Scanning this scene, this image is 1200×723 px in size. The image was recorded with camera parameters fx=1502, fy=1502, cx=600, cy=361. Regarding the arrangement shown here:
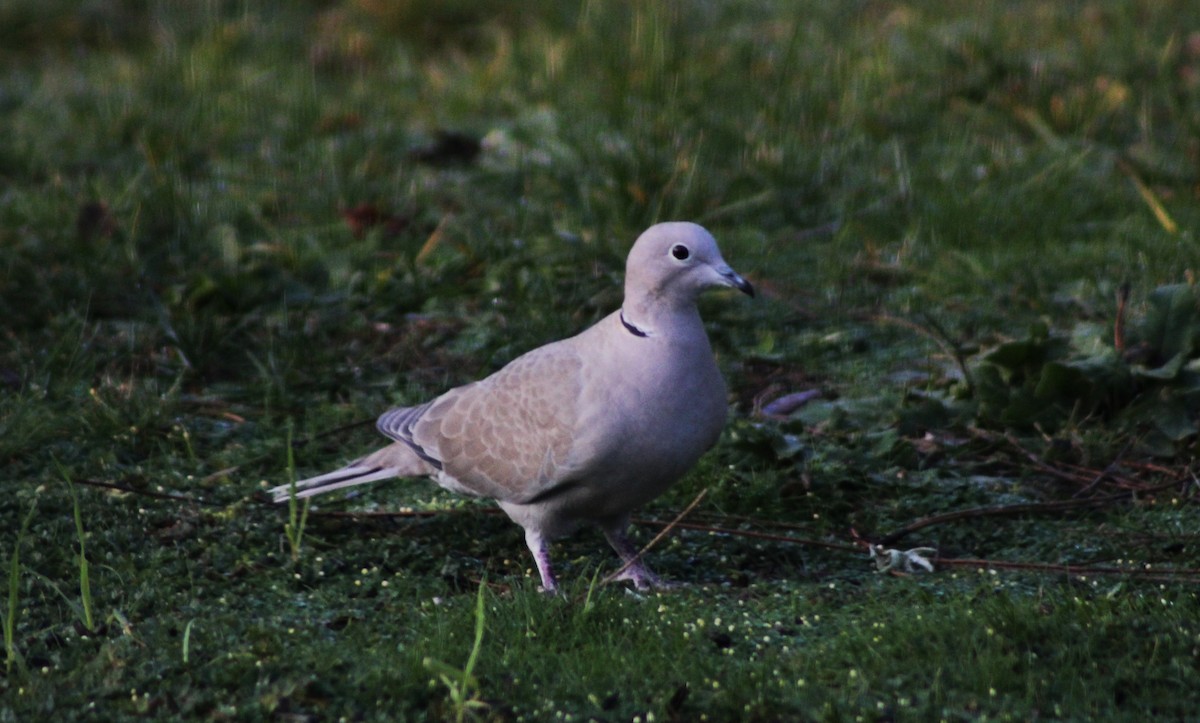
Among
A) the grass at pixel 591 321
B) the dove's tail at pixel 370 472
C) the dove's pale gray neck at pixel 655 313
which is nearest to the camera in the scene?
the grass at pixel 591 321

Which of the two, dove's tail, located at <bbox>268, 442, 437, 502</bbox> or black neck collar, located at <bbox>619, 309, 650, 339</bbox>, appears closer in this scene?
black neck collar, located at <bbox>619, 309, 650, 339</bbox>

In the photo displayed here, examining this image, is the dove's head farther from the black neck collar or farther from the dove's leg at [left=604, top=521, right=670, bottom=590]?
the dove's leg at [left=604, top=521, right=670, bottom=590]

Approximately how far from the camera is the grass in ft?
10.4

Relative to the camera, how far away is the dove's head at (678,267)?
3.83 m

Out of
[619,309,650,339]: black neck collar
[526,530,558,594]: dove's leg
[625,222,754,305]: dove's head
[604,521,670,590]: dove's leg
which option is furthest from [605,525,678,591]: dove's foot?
[625,222,754,305]: dove's head

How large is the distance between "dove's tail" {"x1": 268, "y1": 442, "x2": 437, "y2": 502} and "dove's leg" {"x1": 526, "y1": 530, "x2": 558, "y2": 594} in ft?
1.37

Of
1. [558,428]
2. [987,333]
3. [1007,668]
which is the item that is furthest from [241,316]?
[1007,668]

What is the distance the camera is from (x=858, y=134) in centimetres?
693

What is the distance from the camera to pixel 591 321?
555cm

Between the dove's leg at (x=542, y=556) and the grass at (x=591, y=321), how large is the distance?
3.6 inches

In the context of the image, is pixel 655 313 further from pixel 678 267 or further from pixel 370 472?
pixel 370 472

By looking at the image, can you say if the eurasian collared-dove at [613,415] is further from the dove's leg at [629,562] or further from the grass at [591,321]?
the grass at [591,321]

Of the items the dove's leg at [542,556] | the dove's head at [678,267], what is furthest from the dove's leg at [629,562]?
the dove's head at [678,267]

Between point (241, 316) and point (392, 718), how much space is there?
295 cm
